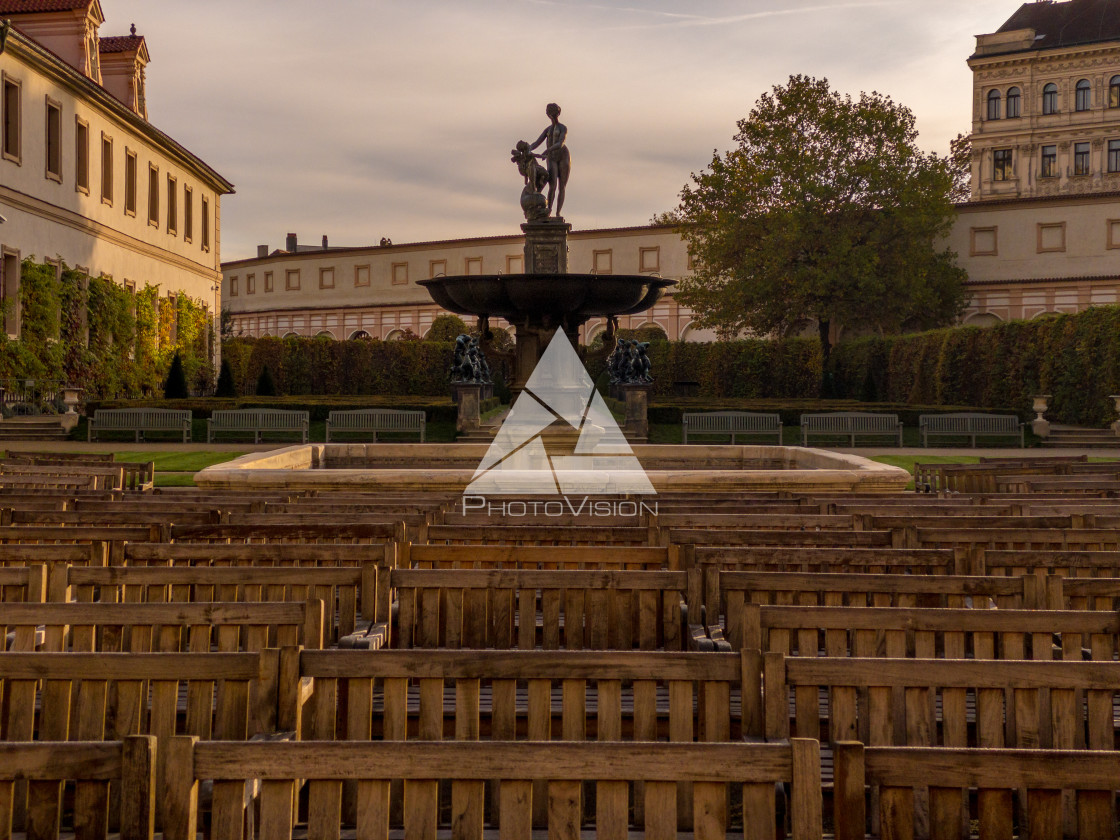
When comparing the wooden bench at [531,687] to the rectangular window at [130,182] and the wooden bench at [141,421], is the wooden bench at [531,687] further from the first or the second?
the rectangular window at [130,182]

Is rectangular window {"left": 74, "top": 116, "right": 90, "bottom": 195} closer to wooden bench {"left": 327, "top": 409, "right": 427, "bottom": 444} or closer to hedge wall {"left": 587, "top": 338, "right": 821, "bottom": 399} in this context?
wooden bench {"left": 327, "top": 409, "right": 427, "bottom": 444}

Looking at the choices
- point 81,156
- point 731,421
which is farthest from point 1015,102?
point 81,156

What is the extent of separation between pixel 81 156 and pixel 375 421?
16247 mm

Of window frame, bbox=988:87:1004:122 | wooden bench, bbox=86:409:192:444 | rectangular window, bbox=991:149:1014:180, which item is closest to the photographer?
wooden bench, bbox=86:409:192:444

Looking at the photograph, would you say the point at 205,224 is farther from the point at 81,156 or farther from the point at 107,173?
the point at 81,156

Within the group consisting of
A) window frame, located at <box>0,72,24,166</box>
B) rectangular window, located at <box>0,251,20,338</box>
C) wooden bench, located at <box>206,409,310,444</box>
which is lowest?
wooden bench, located at <box>206,409,310,444</box>

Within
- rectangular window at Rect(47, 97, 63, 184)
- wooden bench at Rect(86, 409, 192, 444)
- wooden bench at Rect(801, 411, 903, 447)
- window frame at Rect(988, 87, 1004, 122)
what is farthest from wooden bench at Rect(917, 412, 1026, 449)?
window frame at Rect(988, 87, 1004, 122)

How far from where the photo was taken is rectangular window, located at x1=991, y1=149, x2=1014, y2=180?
7175 cm

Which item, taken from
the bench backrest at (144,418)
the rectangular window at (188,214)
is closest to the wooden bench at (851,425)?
the bench backrest at (144,418)

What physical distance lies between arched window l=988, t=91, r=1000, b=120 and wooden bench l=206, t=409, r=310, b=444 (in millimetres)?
59901

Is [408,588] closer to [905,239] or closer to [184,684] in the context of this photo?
[184,684]

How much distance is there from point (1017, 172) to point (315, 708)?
250ft

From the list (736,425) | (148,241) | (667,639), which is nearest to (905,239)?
(736,425)

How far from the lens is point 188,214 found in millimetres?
46344
